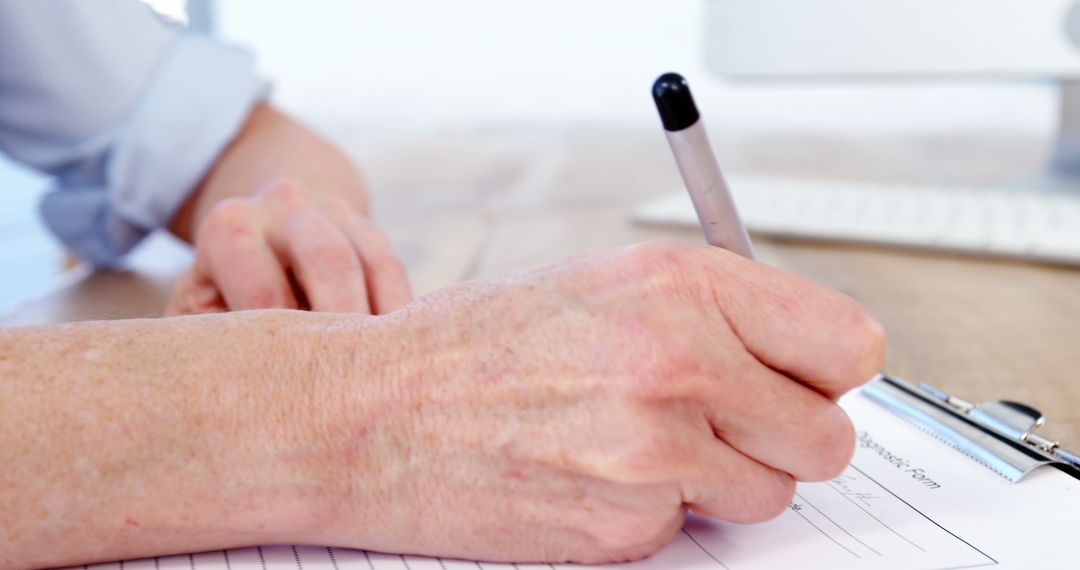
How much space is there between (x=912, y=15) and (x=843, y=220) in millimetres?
234

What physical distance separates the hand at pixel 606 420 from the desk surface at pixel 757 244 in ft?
0.56

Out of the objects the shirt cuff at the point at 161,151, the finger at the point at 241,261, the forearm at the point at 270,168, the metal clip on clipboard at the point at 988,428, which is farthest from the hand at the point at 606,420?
the shirt cuff at the point at 161,151

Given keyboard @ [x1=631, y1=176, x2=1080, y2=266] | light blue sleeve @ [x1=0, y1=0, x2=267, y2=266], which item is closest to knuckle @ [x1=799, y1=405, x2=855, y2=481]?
keyboard @ [x1=631, y1=176, x2=1080, y2=266]

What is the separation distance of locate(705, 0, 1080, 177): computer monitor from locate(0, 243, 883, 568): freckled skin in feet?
2.27

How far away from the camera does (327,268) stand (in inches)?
22.4

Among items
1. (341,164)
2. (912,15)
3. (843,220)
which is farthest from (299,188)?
(912,15)

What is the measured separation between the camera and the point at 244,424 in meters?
0.37

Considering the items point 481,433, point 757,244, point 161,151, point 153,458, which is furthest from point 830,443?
point 161,151

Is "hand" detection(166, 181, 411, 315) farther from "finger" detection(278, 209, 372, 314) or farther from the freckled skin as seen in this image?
the freckled skin

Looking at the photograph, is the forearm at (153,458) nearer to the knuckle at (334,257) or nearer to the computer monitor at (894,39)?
the knuckle at (334,257)

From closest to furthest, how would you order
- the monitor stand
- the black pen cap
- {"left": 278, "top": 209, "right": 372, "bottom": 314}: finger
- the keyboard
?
the black pen cap
{"left": 278, "top": 209, "right": 372, "bottom": 314}: finger
the keyboard
the monitor stand

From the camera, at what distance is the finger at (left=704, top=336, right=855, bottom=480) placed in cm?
36

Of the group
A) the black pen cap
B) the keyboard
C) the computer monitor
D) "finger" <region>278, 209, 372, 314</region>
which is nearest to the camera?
the black pen cap

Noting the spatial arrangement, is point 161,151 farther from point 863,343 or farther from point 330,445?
point 863,343
